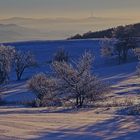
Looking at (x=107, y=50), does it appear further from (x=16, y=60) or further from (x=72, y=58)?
(x=16, y=60)

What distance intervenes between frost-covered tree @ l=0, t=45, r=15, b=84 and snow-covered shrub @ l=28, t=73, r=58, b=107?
2053 cm

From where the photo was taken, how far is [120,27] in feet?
381

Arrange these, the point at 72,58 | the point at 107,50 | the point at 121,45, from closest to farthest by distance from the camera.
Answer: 1. the point at 121,45
2. the point at 107,50
3. the point at 72,58

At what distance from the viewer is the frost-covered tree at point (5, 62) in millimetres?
72550

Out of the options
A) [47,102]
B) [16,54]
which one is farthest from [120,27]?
[47,102]

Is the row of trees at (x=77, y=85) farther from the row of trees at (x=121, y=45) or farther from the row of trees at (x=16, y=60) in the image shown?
the row of trees at (x=121, y=45)

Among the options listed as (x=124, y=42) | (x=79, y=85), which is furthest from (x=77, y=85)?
(x=124, y=42)

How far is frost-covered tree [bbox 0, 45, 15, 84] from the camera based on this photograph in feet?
238

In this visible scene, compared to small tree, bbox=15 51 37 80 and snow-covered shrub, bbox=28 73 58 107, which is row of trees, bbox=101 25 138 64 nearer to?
small tree, bbox=15 51 37 80

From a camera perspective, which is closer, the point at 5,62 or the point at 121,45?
the point at 5,62

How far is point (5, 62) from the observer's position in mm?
82438

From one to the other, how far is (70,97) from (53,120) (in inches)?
601

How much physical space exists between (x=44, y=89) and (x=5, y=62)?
37.3 meters

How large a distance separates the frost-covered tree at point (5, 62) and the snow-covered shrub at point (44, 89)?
20.5 m
